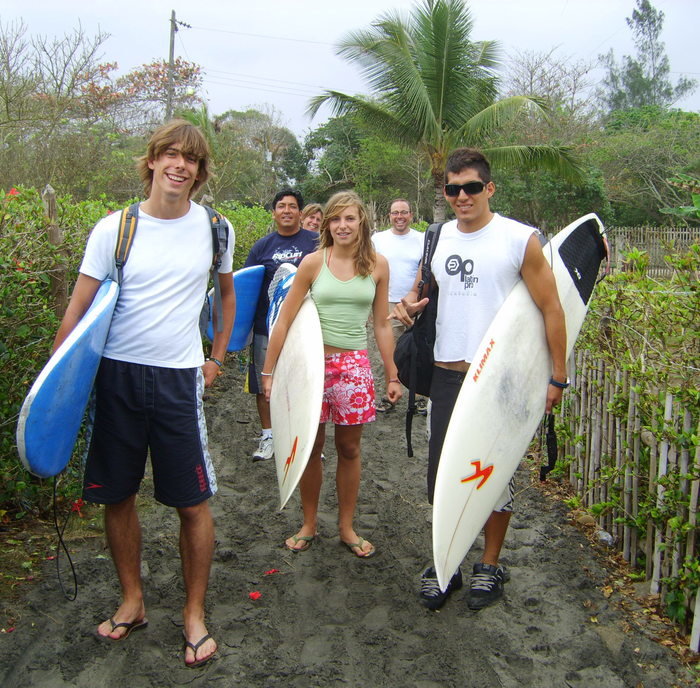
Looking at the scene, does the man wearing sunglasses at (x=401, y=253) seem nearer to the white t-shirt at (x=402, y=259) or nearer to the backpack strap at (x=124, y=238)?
the white t-shirt at (x=402, y=259)

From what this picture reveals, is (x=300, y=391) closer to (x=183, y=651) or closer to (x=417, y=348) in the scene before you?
(x=417, y=348)

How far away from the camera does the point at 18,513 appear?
344 centimetres

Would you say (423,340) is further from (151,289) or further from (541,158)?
(541,158)

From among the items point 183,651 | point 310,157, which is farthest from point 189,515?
point 310,157

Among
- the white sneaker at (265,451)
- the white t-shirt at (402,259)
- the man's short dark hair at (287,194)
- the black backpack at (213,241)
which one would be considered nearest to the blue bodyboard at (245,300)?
the man's short dark hair at (287,194)

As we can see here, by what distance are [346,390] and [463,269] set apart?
87cm

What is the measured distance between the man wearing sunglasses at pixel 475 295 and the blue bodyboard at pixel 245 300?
1.84m

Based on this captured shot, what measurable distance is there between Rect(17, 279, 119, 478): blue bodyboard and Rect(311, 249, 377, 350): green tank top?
1.16m

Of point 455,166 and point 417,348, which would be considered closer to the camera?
point 455,166

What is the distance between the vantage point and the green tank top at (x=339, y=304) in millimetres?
3363

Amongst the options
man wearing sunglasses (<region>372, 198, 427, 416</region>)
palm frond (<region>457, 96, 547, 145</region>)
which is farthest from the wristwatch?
palm frond (<region>457, 96, 547, 145</region>)

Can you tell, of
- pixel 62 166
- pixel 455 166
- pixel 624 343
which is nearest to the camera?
pixel 455 166

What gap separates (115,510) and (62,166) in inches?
434

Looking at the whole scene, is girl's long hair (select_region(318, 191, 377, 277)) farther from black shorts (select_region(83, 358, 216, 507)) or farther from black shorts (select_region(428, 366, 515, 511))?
black shorts (select_region(83, 358, 216, 507))
